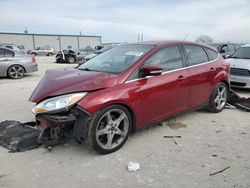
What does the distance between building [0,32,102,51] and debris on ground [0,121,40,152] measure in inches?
1923

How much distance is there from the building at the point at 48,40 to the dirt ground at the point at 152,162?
5019cm

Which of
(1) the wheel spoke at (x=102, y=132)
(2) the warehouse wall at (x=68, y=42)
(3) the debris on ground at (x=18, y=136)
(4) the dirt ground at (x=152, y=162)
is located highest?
(2) the warehouse wall at (x=68, y=42)

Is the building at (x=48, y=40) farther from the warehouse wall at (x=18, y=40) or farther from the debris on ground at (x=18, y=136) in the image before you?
the debris on ground at (x=18, y=136)

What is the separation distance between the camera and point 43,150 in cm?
375

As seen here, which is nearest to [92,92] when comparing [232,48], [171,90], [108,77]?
[108,77]

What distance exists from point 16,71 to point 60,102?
28.2 feet

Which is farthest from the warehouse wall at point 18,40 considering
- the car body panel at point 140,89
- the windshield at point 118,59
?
the car body panel at point 140,89

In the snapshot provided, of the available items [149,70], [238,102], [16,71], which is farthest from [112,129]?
[16,71]

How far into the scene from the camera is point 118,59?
14.0ft

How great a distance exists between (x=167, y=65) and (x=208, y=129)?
1.42 m

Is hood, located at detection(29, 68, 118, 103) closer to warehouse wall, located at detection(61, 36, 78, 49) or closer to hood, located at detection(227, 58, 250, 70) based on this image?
hood, located at detection(227, 58, 250, 70)

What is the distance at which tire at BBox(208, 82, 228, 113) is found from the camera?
17.4 feet

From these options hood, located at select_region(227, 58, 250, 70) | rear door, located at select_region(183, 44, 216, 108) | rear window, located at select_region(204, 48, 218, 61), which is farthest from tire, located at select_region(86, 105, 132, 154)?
hood, located at select_region(227, 58, 250, 70)

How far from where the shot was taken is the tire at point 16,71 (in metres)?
10.8
